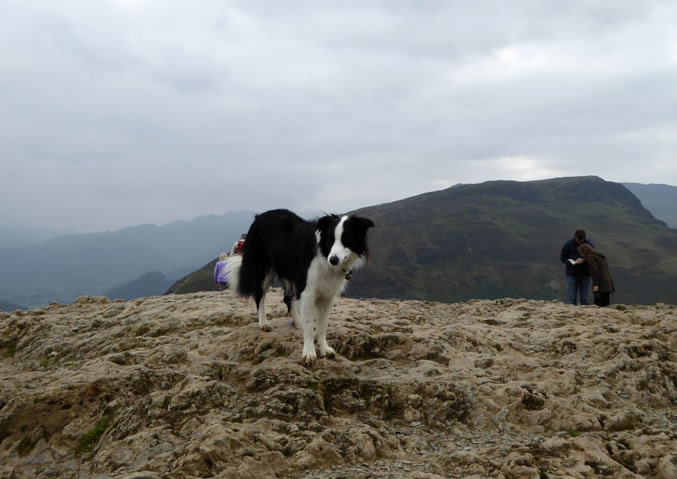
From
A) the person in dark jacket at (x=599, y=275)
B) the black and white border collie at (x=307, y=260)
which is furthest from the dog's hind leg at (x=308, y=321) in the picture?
the person in dark jacket at (x=599, y=275)

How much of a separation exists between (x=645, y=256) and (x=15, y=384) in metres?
227

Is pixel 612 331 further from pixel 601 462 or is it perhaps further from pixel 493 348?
pixel 601 462

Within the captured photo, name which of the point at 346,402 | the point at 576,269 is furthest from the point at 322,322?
the point at 576,269

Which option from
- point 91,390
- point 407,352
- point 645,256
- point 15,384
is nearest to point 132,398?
point 91,390

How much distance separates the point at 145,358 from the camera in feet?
25.5

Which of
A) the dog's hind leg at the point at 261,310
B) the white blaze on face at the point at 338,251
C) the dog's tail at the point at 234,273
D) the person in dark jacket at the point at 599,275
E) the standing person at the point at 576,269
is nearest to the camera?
the white blaze on face at the point at 338,251

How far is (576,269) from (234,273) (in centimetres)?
1067

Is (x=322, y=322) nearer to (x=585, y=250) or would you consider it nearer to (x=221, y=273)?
(x=221, y=273)

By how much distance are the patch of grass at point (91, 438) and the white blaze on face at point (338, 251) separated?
12.3 ft

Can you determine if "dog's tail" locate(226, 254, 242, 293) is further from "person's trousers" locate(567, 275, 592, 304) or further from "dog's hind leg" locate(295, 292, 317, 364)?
"person's trousers" locate(567, 275, 592, 304)

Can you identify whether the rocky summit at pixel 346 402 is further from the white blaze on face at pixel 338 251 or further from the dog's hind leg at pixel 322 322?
the white blaze on face at pixel 338 251

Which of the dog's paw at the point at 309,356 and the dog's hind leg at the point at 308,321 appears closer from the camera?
the dog's paw at the point at 309,356

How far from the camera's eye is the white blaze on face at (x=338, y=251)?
6777 mm

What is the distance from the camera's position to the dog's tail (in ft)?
32.2
